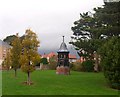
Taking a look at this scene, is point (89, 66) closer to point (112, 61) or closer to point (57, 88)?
point (112, 61)

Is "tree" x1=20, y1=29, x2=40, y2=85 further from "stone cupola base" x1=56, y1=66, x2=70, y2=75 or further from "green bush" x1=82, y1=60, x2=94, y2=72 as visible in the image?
"green bush" x1=82, y1=60, x2=94, y2=72

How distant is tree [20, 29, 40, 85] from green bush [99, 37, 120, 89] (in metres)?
7.09

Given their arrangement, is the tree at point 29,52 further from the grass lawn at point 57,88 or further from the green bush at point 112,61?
the green bush at point 112,61

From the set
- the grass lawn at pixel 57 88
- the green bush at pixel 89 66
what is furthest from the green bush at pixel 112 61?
the green bush at pixel 89 66

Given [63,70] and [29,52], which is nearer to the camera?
[29,52]

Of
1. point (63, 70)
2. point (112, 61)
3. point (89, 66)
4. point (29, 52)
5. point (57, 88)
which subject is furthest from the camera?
point (89, 66)

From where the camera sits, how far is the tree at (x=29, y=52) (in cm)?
2578

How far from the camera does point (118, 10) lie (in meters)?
23.4

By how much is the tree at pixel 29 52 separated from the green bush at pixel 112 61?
7.09 m

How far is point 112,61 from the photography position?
2142 centimetres

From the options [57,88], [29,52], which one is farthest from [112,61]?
[29,52]

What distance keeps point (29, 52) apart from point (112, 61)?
8741 millimetres

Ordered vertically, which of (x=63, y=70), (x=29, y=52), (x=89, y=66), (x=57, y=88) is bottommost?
(x=57, y=88)

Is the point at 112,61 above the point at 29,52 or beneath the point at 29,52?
beneath
